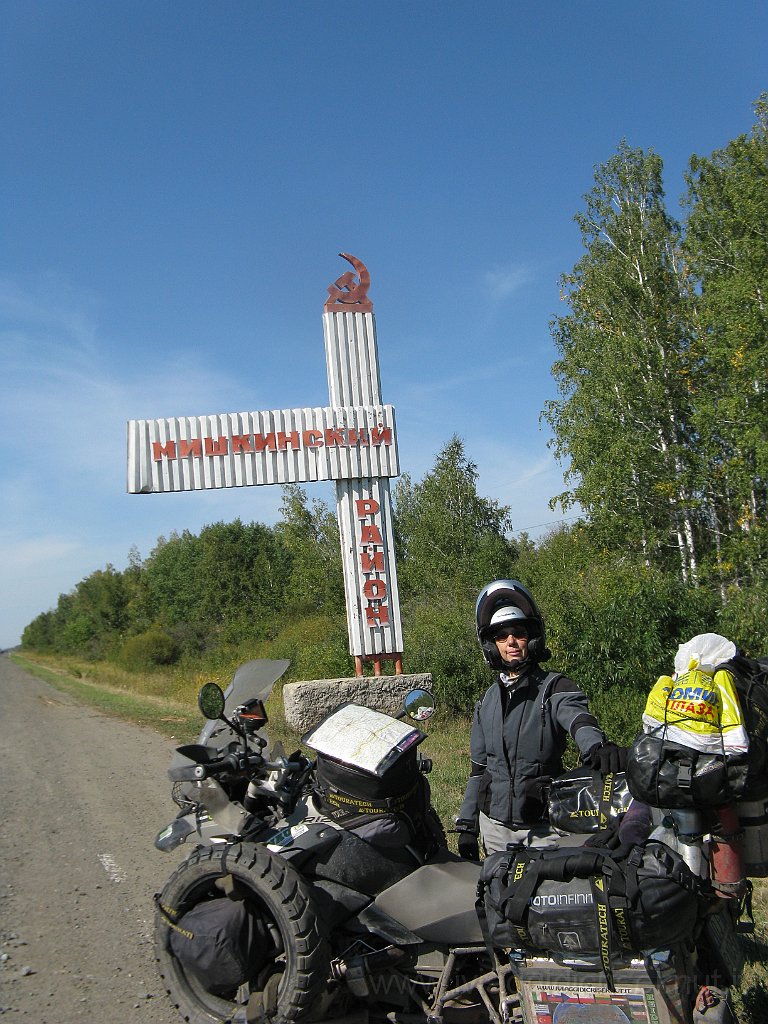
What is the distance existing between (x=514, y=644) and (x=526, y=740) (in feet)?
1.30

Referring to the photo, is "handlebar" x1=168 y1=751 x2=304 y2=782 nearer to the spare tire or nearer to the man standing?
the spare tire

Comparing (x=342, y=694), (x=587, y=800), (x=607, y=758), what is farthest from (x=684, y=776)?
(x=342, y=694)

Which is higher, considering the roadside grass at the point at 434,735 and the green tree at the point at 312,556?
the green tree at the point at 312,556

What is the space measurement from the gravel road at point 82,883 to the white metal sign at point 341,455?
→ 10.8 feet

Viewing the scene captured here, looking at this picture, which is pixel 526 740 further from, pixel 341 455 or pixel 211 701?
pixel 341 455

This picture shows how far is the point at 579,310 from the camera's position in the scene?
2772 cm

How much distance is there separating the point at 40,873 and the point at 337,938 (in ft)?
11.7

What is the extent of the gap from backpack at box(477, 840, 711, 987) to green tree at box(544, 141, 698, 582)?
19.5 m

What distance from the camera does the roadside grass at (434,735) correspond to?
12.1ft

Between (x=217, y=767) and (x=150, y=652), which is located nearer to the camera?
(x=217, y=767)

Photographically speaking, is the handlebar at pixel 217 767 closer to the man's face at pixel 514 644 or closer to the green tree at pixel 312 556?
the man's face at pixel 514 644

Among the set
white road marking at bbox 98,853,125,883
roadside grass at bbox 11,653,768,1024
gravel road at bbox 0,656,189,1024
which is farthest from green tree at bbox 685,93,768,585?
white road marking at bbox 98,853,125,883

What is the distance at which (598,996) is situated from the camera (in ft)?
8.44

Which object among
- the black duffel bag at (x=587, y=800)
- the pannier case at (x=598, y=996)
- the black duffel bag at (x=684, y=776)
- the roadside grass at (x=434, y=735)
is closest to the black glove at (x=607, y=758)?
the black duffel bag at (x=587, y=800)
